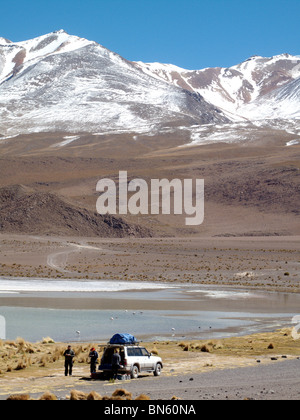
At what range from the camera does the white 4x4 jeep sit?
18844 mm

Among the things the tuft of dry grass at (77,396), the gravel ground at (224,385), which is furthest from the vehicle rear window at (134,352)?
the tuft of dry grass at (77,396)

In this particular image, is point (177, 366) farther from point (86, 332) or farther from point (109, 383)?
point (86, 332)

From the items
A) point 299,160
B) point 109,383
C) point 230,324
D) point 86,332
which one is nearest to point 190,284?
point 230,324

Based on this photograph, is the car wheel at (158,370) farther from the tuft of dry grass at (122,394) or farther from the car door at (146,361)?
the tuft of dry grass at (122,394)

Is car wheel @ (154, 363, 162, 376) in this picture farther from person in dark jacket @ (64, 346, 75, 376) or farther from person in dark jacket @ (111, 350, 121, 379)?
person in dark jacket @ (64, 346, 75, 376)

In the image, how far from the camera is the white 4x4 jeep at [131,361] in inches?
742

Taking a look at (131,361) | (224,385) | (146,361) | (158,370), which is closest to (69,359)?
(131,361)

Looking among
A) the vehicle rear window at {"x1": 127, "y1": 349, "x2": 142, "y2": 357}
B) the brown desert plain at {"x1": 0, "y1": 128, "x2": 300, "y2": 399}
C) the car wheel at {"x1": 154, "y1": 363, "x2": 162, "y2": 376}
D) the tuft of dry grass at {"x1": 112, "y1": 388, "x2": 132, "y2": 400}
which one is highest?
the brown desert plain at {"x1": 0, "y1": 128, "x2": 300, "y2": 399}

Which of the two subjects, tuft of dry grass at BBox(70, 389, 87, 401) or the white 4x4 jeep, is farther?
the white 4x4 jeep

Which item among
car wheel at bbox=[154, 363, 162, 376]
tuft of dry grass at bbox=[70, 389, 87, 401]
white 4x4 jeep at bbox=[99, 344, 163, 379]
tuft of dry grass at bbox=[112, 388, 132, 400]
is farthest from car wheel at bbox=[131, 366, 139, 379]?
tuft of dry grass at bbox=[70, 389, 87, 401]

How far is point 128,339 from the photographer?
1970 centimetres

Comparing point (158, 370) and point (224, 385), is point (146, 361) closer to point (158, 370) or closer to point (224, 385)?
point (158, 370)

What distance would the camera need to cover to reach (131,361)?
19000 mm
